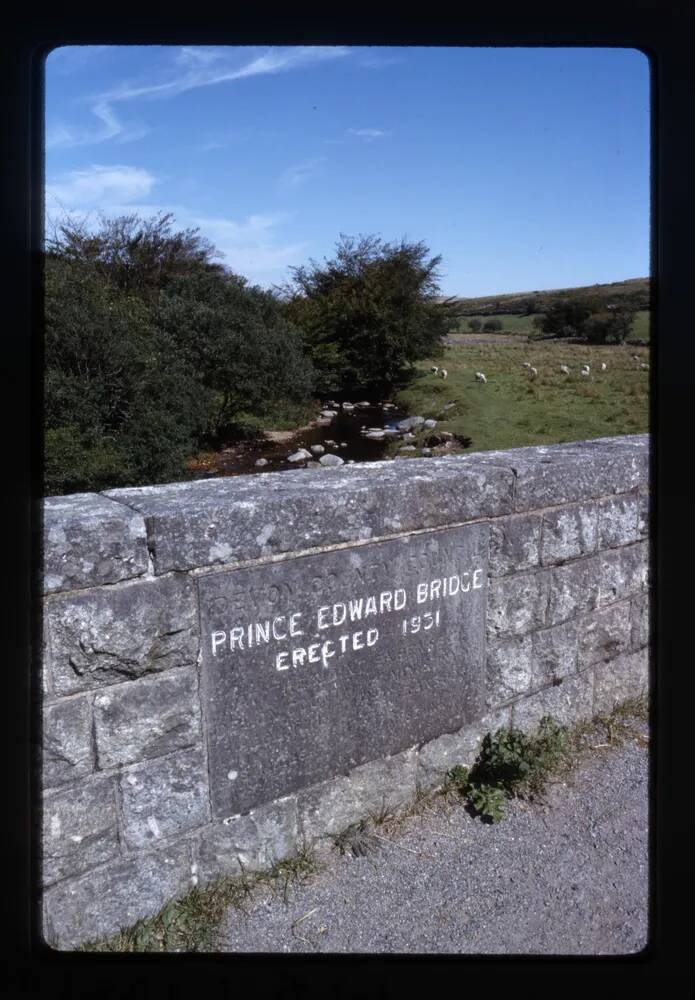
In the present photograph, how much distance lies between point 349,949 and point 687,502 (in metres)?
1.69

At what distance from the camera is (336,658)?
2652 millimetres

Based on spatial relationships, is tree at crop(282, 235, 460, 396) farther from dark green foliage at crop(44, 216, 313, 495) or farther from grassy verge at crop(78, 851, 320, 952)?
grassy verge at crop(78, 851, 320, 952)

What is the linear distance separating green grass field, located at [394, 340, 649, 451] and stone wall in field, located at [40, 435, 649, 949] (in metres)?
9.78

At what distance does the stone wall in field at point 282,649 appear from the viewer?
7.09ft

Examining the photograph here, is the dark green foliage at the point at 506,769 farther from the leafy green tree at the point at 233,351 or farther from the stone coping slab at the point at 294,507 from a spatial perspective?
the leafy green tree at the point at 233,351

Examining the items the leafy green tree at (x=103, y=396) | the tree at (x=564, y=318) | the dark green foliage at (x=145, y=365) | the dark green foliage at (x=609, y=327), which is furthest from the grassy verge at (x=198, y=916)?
the tree at (x=564, y=318)

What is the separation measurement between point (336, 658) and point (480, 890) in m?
0.87

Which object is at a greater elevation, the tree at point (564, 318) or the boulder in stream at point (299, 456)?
the tree at point (564, 318)

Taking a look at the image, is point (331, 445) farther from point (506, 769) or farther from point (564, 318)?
point (506, 769)

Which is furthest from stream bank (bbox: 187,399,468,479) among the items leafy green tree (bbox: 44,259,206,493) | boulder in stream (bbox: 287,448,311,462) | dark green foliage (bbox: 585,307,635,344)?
dark green foliage (bbox: 585,307,635,344)

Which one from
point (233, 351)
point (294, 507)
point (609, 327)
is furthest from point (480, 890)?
point (609, 327)

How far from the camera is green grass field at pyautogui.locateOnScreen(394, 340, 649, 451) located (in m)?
15.1

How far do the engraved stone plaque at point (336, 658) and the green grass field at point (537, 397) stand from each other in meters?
10.2
